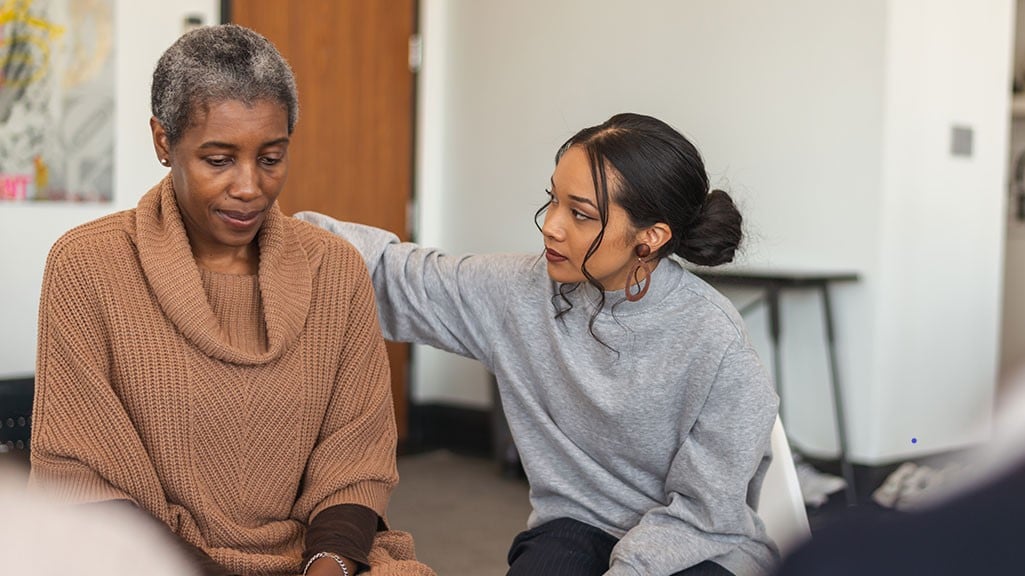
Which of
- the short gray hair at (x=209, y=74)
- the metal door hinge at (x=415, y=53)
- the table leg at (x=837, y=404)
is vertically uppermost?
the metal door hinge at (x=415, y=53)

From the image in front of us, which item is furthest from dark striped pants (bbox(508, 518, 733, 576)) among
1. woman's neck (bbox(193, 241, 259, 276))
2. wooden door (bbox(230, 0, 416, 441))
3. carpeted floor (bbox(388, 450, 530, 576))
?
wooden door (bbox(230, 0, 416, 441))

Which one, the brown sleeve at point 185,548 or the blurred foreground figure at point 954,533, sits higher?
the blurred foreground figure at point 954,533

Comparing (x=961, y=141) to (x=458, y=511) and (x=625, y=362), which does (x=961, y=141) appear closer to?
(x=458, y=511)

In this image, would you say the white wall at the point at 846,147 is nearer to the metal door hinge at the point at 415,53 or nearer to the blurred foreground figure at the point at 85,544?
the metal door hinge at the point at 415,53

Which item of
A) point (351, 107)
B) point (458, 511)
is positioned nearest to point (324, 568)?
point (458, 511)

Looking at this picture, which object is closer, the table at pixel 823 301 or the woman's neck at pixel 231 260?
the woman's neck at pixel 231 260

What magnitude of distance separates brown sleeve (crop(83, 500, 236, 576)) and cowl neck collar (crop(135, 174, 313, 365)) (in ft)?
0.68

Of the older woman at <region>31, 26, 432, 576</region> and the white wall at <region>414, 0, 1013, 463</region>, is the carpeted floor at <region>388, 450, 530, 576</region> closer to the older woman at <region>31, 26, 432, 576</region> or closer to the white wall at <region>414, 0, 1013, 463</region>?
the white wall at <region>414, 0, 1013, 463</region>

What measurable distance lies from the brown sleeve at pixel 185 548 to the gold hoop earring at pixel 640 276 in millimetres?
703

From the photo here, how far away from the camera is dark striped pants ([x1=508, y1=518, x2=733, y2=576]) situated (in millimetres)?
1682

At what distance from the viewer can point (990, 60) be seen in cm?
420

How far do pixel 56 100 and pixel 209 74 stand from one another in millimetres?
2128

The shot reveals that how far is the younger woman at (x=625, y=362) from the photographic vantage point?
1651mm

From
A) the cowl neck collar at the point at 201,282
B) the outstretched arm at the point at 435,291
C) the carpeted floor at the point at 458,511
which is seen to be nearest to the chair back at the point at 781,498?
the outstretched arm at the point at 435,291
